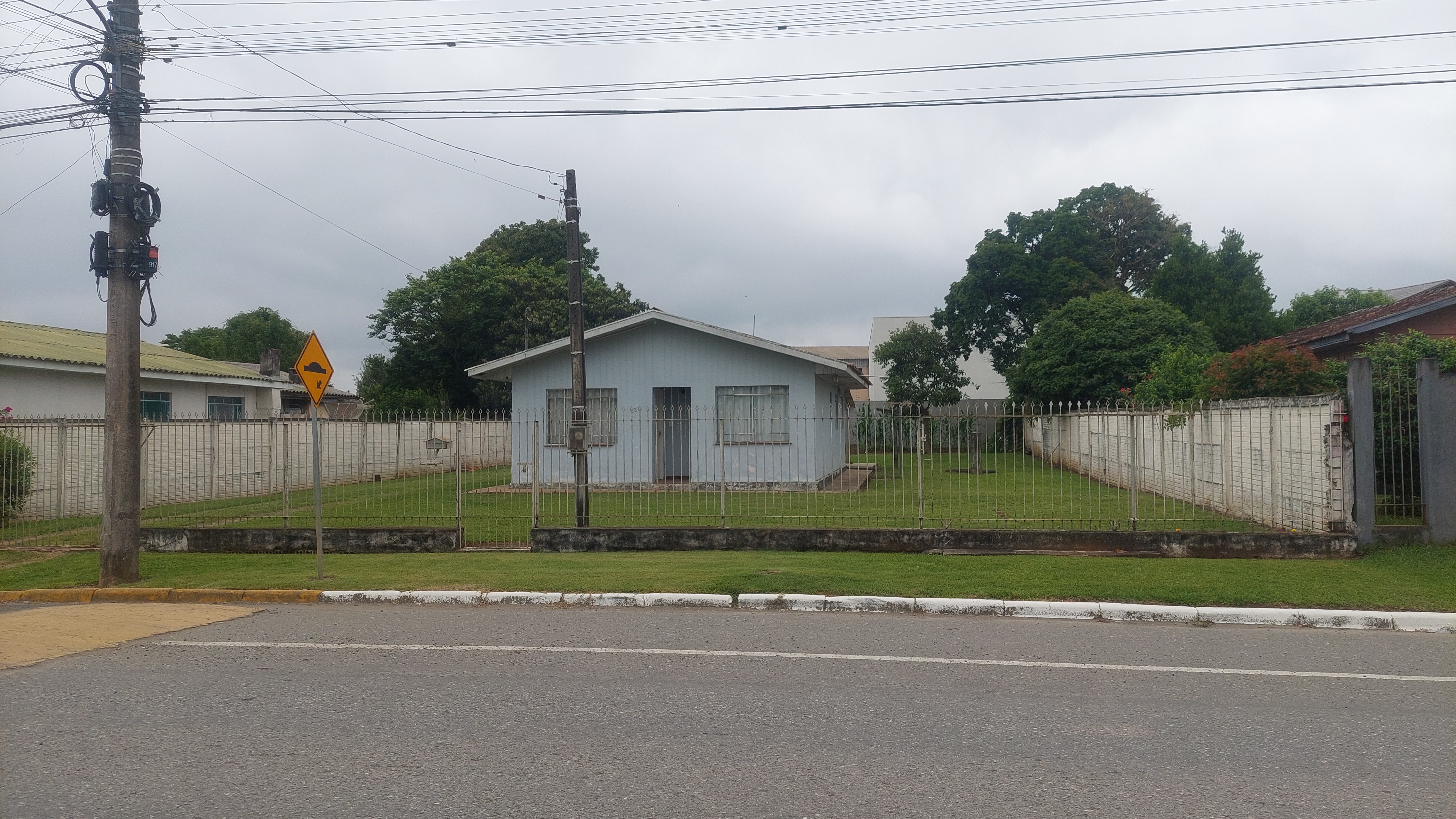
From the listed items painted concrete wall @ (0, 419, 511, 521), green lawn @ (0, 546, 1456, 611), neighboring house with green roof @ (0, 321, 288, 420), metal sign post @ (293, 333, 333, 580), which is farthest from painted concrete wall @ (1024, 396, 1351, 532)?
neighboring house with green roof @ (0, 321, 288, 420)

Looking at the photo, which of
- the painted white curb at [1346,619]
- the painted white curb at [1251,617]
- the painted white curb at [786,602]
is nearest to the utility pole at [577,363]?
the painted white curb at [786,602]

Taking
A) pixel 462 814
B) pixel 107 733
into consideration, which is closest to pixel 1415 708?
pixel 462 814

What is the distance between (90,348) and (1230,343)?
3756cm

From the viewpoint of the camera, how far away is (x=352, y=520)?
49.0ft

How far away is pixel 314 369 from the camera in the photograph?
10812 mm

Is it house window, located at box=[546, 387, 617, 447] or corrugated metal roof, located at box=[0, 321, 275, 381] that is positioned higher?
corrugated metal roof, located at box=[0, 321, 275, 381]

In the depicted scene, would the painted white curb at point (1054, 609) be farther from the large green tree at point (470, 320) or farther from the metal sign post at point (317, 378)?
the large green tree at point (470, 320)

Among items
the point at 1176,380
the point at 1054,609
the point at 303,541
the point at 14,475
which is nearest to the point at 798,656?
the point at 1054,609

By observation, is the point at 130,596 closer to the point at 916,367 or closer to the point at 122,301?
the point at 122,301

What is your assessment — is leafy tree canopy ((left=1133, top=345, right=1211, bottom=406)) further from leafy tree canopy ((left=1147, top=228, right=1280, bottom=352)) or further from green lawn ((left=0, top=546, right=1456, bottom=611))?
leafy tree canopy ((left=1147, top=228, right=1280, bottom=352))

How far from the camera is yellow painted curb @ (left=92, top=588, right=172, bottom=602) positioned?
10.6 meters

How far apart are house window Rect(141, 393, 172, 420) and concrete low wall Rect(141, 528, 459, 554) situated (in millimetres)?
10759

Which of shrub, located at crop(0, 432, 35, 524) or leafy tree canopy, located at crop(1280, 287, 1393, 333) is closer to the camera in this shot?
shrub, located at crop(0, 432, 35, 524)

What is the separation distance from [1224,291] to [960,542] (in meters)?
32.1
